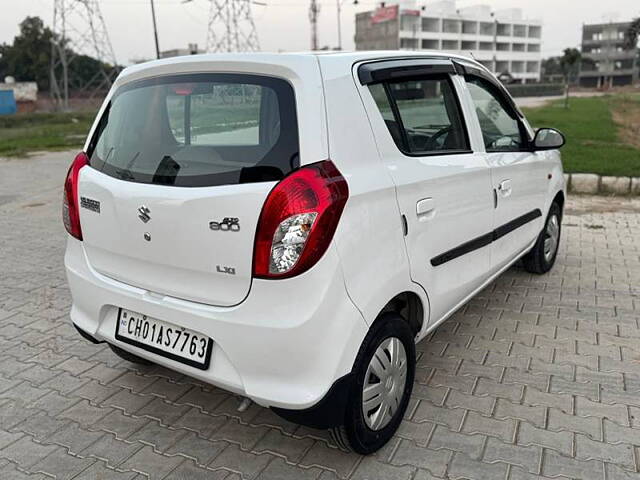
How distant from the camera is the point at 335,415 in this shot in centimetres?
229

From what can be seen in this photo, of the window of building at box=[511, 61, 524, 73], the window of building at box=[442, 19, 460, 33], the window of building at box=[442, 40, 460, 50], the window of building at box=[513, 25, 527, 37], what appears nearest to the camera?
the window of building at box=[442, 40, 460, 50]

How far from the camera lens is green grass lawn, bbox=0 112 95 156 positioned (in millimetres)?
17266

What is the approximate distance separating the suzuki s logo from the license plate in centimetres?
44

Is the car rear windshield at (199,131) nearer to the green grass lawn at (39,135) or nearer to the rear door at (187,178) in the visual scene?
the rear door at (187,178)

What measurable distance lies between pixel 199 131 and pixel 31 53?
225ft

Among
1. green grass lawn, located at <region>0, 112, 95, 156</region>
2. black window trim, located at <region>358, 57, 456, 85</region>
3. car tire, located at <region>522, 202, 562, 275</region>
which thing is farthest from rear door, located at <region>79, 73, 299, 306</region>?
green grass lawn, located at <region>0, 112, 95, 156</region>

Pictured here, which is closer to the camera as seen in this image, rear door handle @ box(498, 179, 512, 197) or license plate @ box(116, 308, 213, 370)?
license plate @ box(116, 308, 213, 370)

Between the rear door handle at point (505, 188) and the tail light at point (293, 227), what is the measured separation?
1.77 meters

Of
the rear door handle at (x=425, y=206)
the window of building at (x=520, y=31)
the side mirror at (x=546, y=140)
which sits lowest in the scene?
the rear door handle at (x=425, y=206)

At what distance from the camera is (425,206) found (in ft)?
8.93

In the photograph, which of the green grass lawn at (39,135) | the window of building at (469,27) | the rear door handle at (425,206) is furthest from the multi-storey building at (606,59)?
the rear door handle at (425,206)

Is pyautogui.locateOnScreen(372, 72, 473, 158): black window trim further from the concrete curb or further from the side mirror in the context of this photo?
the concrete curb

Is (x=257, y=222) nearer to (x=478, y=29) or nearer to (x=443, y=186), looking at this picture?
(x=443, y=186)

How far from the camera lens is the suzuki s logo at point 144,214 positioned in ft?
7.91
